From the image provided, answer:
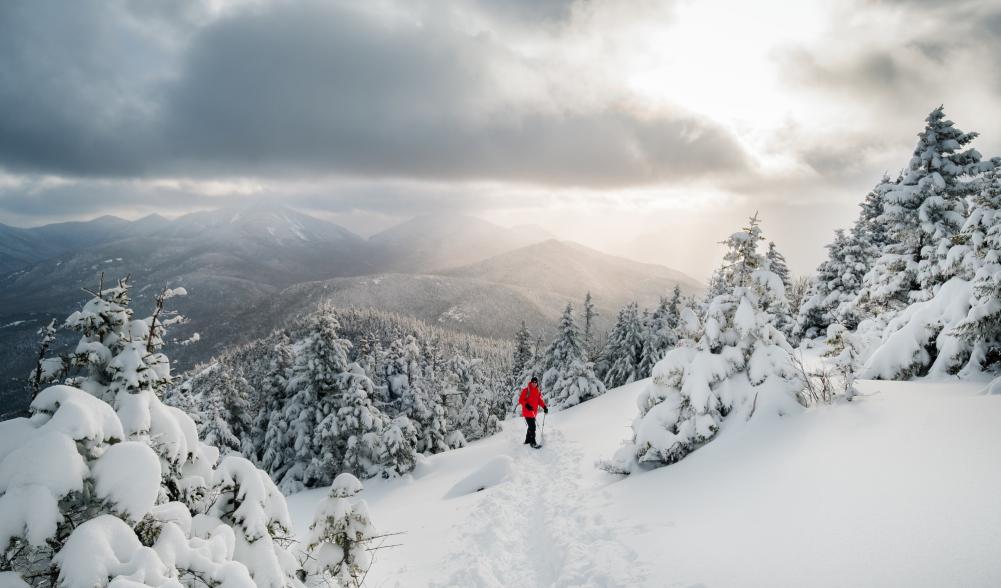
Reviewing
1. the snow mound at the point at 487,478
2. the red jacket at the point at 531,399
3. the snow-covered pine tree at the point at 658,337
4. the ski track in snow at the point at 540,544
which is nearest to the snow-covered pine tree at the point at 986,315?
the ski track in snow at the point at 540,544

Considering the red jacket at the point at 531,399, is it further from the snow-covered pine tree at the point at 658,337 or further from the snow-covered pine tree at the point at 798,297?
the snow-covered pine tree at the point at 658,337

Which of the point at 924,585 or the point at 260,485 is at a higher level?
the point at 260,485

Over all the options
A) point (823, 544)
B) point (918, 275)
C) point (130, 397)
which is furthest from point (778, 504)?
point (918, 275)

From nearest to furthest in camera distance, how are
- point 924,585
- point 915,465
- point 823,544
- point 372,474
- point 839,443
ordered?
1. point 924,585
2. point 823,544
3. point 915,465
4. point 839,443
5. point 372,474

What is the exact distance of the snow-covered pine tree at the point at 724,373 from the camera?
902 cm

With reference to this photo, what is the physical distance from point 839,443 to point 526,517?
5871 millimetres

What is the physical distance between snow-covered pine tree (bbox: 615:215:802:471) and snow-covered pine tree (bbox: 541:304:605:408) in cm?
2536

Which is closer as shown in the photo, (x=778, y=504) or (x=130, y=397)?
(x=130, y=397)

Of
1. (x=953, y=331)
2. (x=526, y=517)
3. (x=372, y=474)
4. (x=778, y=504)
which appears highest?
(x=953, y=331)

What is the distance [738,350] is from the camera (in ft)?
31.7

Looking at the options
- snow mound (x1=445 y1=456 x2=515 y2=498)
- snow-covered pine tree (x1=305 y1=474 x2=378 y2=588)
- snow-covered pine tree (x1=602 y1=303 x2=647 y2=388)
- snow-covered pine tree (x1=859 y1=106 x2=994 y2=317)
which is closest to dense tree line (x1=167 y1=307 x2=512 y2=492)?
snow mound (x1=445 y1=456 x2=515 y2=498)

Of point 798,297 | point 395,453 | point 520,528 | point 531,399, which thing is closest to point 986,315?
point 520,528

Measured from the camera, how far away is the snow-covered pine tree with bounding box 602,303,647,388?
4106cm

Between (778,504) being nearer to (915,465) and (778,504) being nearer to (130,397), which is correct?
(915,465)
